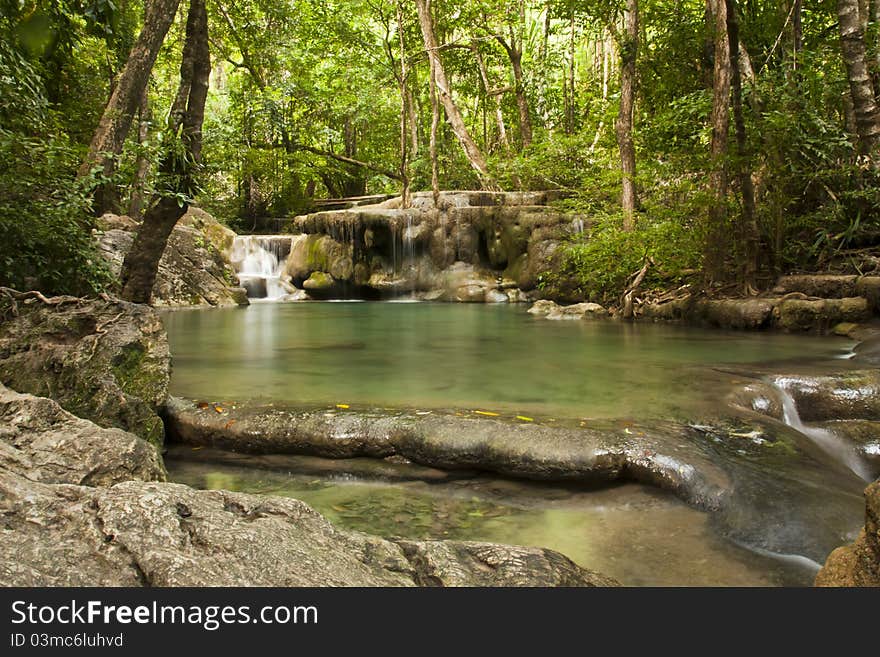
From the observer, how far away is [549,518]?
9.47 ft

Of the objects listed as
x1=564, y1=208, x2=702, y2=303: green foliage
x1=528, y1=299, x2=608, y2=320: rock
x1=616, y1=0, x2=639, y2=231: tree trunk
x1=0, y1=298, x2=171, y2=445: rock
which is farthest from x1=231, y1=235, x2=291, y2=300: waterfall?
x1=0, y1=298, x2=171, y2=445: rock

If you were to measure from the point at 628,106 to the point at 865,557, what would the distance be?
40.7 ft

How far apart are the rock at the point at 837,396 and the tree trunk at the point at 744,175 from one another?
5.40 metres

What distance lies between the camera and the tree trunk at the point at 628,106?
12.2 m

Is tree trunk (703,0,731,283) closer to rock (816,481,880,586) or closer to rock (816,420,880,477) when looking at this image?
→ rock (816,420,880,477)

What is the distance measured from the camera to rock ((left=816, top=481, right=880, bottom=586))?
1.63 metres

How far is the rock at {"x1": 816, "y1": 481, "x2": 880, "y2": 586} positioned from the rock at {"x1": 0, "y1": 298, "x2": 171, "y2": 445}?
11.2ft

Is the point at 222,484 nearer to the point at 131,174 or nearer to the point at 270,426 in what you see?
the point at 270,426

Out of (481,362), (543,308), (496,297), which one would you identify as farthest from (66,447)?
(496,297)

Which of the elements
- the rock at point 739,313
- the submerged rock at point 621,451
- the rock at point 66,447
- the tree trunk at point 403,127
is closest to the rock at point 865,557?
the submerged rock at point 621,451

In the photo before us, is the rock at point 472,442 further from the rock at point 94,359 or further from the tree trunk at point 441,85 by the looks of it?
the tree trunk at point 441,85

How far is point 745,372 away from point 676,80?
31.7 ft

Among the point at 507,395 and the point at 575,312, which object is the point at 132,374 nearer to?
the point at 507,395
